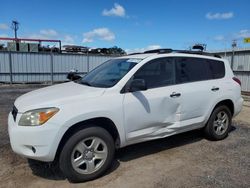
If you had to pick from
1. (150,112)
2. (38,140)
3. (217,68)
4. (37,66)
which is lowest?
(38,140)

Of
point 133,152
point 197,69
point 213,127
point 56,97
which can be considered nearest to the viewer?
point 56,97

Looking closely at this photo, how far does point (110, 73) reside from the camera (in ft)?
13.6

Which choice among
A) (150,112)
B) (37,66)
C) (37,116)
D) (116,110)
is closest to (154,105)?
(150,112)

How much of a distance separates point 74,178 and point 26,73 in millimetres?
15758

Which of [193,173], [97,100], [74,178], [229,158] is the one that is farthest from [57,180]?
[229,158]

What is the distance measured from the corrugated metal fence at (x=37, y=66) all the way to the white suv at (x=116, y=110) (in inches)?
564

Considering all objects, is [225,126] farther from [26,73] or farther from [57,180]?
[26,73]

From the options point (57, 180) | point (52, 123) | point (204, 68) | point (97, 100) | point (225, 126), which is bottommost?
point (57, 180)

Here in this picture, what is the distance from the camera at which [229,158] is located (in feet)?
13.8

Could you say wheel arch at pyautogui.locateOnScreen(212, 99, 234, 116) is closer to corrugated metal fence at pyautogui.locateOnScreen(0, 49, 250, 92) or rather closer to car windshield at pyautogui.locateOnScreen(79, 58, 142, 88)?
car windshield at pyautogui.locateOnScreen(79, 58, 142, 88)

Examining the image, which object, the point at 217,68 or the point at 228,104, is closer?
the point at 217,68

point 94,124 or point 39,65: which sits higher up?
point 39,65

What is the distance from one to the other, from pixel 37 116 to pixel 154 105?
1.77 metres

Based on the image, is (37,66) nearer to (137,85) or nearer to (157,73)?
(157,73)
